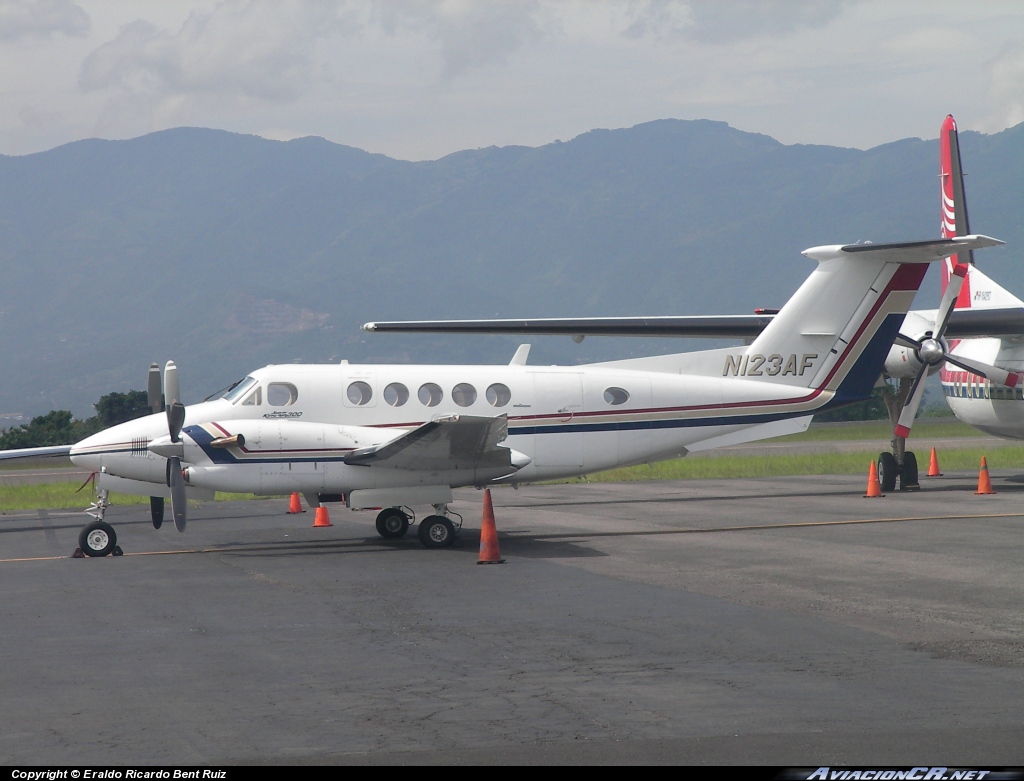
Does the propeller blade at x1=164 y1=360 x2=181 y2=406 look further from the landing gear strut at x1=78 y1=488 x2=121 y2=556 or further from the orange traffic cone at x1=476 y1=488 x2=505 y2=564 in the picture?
the orange traffic cone at x1=476 y1=488 x2=505 y2=564

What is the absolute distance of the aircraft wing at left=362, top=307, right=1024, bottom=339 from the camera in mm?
25156

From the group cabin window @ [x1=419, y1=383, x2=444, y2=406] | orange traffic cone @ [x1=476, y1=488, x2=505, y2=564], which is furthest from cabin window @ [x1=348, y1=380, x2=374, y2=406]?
orange traffic cone @ [x1=476, y1=488, x2=505, y2=564]

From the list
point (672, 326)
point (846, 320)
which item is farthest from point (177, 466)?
point (672, 326)

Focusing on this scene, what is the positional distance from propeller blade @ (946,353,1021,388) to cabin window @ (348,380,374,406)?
46.7 feet

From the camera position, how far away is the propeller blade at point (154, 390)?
16.0m

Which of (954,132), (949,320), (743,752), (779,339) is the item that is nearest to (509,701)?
(743,752)

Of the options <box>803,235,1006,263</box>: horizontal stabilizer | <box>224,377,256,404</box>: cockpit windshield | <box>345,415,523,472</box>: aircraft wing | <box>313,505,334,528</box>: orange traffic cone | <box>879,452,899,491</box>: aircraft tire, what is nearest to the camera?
<box>345,415,523,472</box>: aircraft wing

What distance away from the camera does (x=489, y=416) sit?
57.0ft

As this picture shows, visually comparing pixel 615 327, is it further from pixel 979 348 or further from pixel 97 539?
pixel 97 539

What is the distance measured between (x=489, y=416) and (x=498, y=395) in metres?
0.50

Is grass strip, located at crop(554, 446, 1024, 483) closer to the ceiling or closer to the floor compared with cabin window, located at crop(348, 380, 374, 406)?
closer to the floor

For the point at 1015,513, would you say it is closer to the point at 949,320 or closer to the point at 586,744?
the point at 949,320

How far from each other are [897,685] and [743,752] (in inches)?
80.6

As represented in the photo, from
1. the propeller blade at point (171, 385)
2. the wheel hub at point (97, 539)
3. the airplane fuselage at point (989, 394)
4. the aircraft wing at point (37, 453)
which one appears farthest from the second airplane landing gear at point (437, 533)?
the airplane fuselage at point (989, 394)
